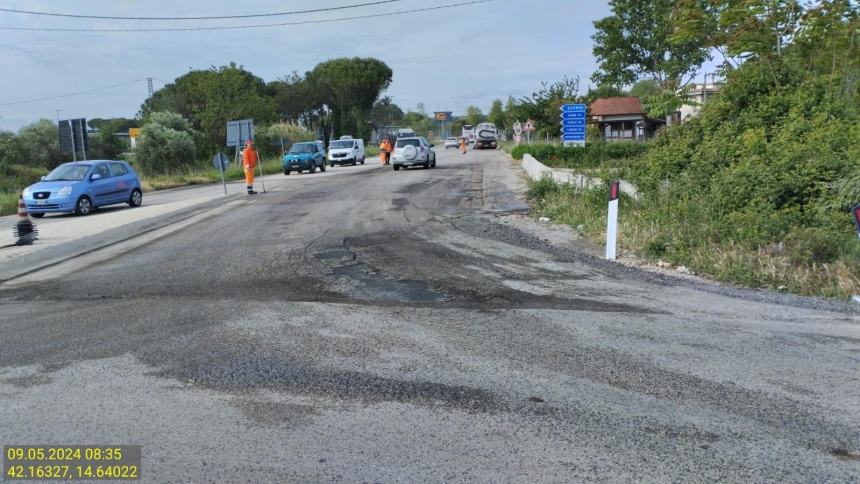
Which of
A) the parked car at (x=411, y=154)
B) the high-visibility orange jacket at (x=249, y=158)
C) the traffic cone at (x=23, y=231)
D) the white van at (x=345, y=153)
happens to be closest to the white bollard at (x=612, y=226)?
the traffic cone at (x=23, y=231)

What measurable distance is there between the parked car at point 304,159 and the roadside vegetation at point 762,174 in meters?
21.5

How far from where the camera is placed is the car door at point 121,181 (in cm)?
2081

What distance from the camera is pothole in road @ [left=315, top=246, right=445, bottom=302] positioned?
26.1ft

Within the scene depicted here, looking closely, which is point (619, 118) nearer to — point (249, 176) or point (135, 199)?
point (249, 176)

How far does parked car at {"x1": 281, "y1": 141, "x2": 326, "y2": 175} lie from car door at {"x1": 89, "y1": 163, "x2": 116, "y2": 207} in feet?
56.3

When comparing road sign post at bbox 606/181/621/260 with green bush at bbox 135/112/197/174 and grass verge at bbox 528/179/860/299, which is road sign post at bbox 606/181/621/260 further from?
green bush at bbox 135/112/197/174

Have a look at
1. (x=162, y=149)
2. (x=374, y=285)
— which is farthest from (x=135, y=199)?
(x=162, y=149)

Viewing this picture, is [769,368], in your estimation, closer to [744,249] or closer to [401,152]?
[744,249]

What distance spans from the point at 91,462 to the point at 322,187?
21.7 m

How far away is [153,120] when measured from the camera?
144ft

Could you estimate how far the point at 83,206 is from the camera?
1939cm

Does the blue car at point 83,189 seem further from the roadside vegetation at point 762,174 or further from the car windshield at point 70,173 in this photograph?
the roadside vegetation at point 762,174

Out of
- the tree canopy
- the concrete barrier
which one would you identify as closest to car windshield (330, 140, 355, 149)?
the tree canopy

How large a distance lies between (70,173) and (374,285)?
1531 cm
